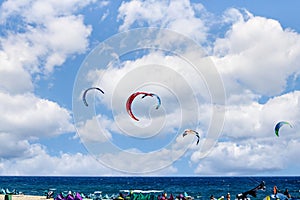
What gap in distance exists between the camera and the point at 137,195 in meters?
21.4

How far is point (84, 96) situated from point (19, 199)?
22.5 metres

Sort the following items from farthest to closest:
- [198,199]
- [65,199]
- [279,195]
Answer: [198,199]
[279,195]
[65,199]

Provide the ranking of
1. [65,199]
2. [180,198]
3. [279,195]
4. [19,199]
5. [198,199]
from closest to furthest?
1. [65,199]
2. [279,195]
3. [180,198]
4. [19,199]
5. [198,199]

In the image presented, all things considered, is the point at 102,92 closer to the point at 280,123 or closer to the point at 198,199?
the point at 280,123

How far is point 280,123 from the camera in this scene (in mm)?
27641

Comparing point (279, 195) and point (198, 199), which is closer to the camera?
point (279, 195)

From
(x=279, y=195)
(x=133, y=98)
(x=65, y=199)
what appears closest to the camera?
(x=65, y=199)

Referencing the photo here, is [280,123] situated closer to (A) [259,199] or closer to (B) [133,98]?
(B) [133,98]

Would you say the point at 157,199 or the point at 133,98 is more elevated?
the point at 133,98

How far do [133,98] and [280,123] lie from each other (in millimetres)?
8414

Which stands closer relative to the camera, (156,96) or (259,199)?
(156,96)

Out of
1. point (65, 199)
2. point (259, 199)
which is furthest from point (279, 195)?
point (259, 199)

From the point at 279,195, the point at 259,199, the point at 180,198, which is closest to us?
the point at 279,195

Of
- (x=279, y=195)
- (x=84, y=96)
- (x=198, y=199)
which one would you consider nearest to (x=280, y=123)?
(x=279, y=195)
